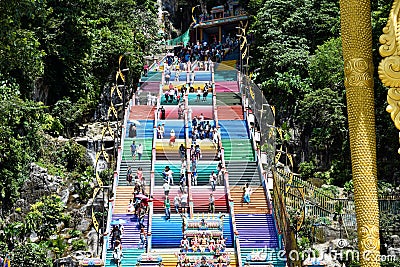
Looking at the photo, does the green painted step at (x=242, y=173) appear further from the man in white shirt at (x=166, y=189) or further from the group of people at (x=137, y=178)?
the group of people at (x=137, y=178)

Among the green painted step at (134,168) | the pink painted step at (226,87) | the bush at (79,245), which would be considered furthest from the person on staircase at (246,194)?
the pink painted step at (226,87)

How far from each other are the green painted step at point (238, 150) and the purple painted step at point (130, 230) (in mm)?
4382

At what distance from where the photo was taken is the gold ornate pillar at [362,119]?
7137 mm

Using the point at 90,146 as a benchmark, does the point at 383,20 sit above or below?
above

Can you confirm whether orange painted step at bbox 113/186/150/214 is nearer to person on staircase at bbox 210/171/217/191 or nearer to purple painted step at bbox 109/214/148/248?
purple painted step at bbox 109/214/148/248

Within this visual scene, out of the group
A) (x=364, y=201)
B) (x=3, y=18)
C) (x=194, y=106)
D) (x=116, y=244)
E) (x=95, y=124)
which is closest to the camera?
(x=364, y=201)

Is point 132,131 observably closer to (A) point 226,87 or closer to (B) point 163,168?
(B) point 163,168

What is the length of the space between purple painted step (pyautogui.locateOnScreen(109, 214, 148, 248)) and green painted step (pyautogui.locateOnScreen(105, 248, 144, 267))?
281 millimetres

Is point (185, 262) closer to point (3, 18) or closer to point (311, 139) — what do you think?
point (3, 18)

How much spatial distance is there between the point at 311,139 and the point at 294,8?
8591 millimetres

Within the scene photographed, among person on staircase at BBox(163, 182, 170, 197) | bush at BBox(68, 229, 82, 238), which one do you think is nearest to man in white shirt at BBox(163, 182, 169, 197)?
person on staircase at BBox(163, 182, 170, 197)

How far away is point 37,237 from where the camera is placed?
2139 cm

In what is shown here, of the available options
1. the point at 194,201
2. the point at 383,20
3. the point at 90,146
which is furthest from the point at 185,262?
the point at 90,146

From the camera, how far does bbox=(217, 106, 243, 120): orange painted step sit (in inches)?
981
